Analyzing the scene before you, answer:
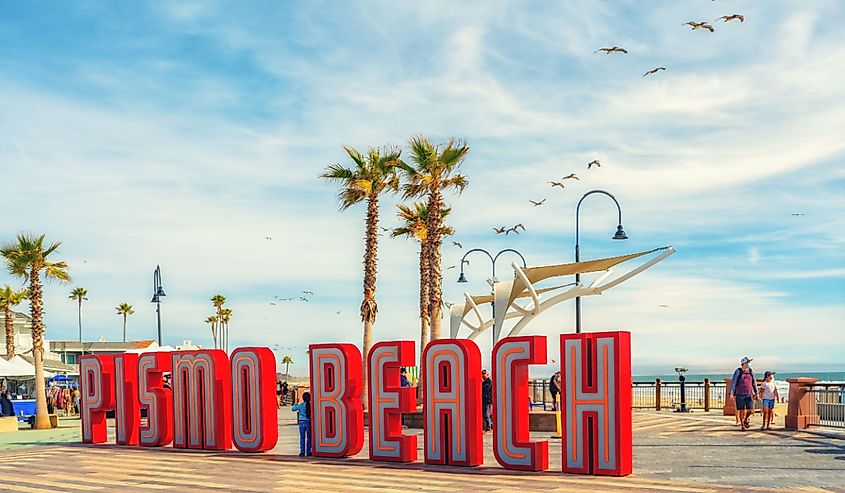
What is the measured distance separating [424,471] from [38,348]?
25679 millimetres

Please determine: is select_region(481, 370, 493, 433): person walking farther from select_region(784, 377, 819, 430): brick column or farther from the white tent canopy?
the white tent canopy

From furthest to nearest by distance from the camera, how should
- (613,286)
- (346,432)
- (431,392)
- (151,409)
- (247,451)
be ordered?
1. (613,286)
2. (151,409)
3. (247,451)
4. (346,432)
5. (431,392)

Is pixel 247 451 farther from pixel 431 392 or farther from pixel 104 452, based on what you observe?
pixel 431 392

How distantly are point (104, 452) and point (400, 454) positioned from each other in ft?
27.6

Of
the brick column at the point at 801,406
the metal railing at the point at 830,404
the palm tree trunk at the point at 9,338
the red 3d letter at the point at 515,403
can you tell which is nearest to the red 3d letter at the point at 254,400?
the red 3d letter at the point at 515,403

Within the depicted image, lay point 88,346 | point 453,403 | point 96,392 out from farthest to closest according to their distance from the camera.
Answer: point 88,346
point 96,392
point 453,403

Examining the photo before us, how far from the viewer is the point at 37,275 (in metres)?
40.1

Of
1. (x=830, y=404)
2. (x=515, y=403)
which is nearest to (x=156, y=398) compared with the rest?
(x=515, y=403)

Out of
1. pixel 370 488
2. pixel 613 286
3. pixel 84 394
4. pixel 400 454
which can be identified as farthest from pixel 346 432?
pixel 613 286

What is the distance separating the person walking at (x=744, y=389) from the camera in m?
26.7

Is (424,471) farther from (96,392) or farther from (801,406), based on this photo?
(801,406)

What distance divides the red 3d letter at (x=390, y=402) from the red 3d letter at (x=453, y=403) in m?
0.58

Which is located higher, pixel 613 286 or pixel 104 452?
pixel 613 286

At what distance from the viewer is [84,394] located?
27.1 m
